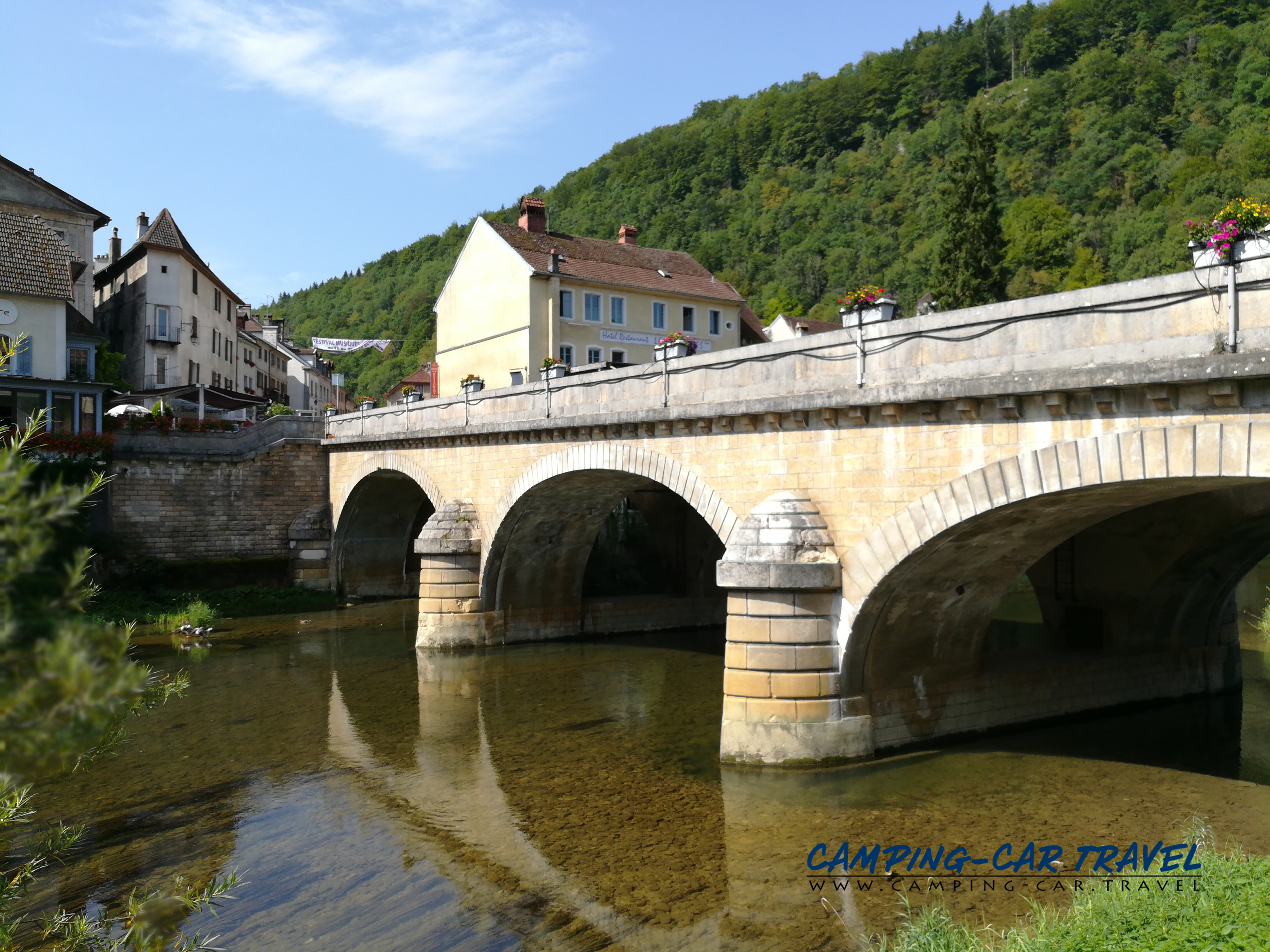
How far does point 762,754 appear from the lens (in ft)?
37.9

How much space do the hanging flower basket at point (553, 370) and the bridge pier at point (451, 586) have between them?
407 centimetres

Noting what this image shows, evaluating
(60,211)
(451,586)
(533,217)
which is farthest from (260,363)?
(451,586)

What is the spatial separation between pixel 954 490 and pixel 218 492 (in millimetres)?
23846

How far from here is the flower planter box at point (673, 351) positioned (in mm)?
15266

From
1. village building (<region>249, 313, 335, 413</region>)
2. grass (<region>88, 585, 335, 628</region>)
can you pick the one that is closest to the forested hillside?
village building (<region>249, 313, 335, 413</region>)

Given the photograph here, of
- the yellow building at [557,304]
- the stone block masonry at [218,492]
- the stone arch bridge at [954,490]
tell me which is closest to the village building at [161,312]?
the stone block masonry at [218,492]

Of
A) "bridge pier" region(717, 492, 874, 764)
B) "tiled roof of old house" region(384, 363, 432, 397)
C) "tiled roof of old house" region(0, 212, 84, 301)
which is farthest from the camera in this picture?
"tiled roof of old house" region(384, 363, 432, 397)

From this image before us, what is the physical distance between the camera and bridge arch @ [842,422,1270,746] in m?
8.81

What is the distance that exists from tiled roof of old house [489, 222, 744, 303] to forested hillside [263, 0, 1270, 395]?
20.2m

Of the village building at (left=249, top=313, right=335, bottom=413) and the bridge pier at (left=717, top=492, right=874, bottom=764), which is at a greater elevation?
the village building at (left=249, top=313, right=335, bottom=413)

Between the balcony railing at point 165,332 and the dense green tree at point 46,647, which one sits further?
the balcony railing at point 165,332

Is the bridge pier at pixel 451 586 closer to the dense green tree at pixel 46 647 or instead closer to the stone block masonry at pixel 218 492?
the stone block masonry at pixel 218 492

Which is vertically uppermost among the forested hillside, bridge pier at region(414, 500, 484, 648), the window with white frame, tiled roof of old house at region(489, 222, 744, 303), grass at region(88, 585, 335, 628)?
the forested hillside

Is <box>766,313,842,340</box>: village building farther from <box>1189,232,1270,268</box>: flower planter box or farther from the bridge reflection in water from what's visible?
<box>1189,232,1270,268</box>: flower planter box
